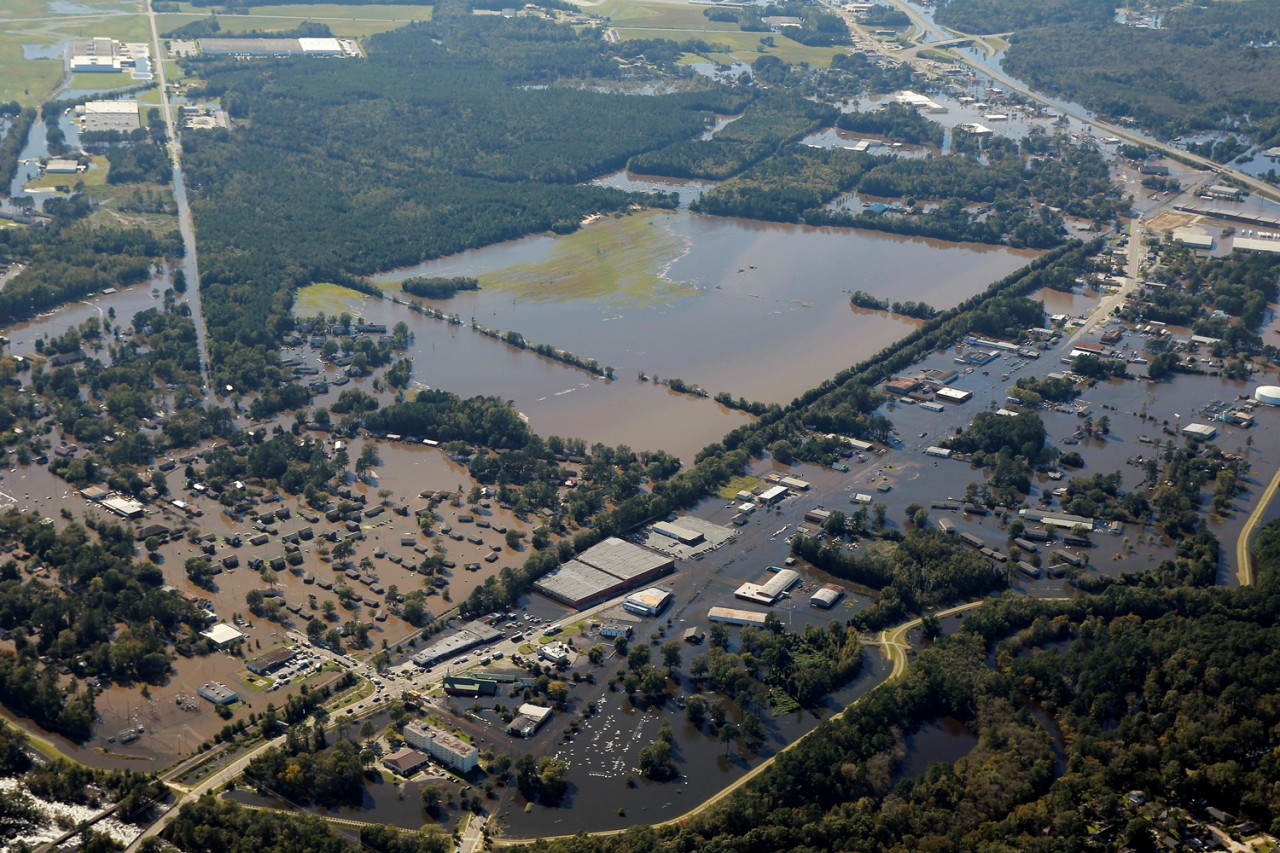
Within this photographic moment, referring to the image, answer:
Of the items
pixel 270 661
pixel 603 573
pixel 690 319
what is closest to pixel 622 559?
pixel 603 573

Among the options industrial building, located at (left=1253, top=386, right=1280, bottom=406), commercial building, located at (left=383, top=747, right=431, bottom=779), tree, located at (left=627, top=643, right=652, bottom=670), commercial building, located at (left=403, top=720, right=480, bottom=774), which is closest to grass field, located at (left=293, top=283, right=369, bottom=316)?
tree, located at (left=627, top=643, right=652, bottom=670)

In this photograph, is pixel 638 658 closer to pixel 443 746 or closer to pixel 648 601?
pixel 648 601

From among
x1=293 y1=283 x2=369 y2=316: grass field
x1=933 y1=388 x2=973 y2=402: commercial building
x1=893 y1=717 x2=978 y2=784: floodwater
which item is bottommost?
x1=893 y1=717 x2=978 y2=784: floodwater

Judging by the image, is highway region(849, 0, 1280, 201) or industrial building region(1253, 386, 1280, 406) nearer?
industrial building region(1253, 386, 1280, 406)

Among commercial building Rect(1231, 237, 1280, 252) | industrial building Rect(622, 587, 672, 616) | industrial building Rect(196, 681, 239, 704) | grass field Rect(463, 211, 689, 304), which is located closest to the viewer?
industrial building Rect(196, 681, 239, 704)

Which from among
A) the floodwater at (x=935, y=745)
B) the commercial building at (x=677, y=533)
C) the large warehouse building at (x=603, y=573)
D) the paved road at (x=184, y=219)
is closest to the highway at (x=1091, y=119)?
the commercial building at (x=677, y=533)

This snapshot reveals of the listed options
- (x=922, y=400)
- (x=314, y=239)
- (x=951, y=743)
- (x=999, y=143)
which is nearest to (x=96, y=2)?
(x=314, y=239)

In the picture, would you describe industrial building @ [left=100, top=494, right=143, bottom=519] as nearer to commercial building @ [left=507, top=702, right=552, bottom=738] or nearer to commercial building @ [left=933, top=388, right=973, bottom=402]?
commercial building @ [left=507, top=702, right=552, bottom=738]
